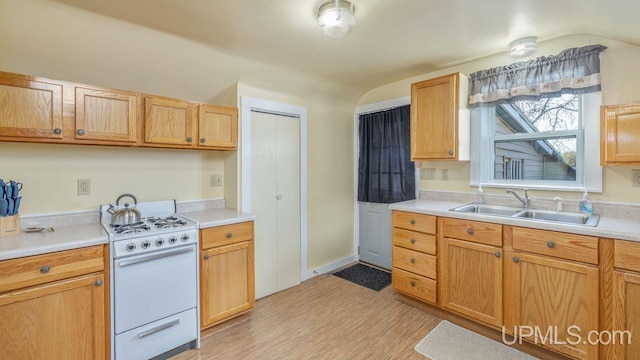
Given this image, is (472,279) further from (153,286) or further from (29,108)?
(29,108)

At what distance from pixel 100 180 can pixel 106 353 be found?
127 centimetres

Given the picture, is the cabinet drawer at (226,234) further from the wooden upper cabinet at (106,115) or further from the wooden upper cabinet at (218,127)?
the wooden upper cabinet at (106,115)

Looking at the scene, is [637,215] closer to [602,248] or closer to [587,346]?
[602,248]

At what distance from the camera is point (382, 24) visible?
6.62ft

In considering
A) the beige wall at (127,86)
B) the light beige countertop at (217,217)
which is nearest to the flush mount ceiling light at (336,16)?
the beige wall at (127,86)

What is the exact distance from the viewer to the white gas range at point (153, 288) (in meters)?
1.81

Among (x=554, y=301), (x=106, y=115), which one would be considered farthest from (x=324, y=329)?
(x=106, y=115)

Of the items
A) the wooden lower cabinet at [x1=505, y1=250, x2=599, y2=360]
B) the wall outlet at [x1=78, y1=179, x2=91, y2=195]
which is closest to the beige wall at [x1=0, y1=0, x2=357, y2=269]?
the wall outlet at [x1=78, y1=179, x2=91, y2=195]

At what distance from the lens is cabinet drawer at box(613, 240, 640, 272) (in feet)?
5.26

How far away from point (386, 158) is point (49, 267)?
3.14m

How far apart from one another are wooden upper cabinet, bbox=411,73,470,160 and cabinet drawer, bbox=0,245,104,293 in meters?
2.73

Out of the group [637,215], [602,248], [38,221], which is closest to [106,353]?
[38,221]

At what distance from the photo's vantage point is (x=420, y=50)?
98.3 inches

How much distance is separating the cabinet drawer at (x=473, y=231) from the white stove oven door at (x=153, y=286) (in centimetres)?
205
